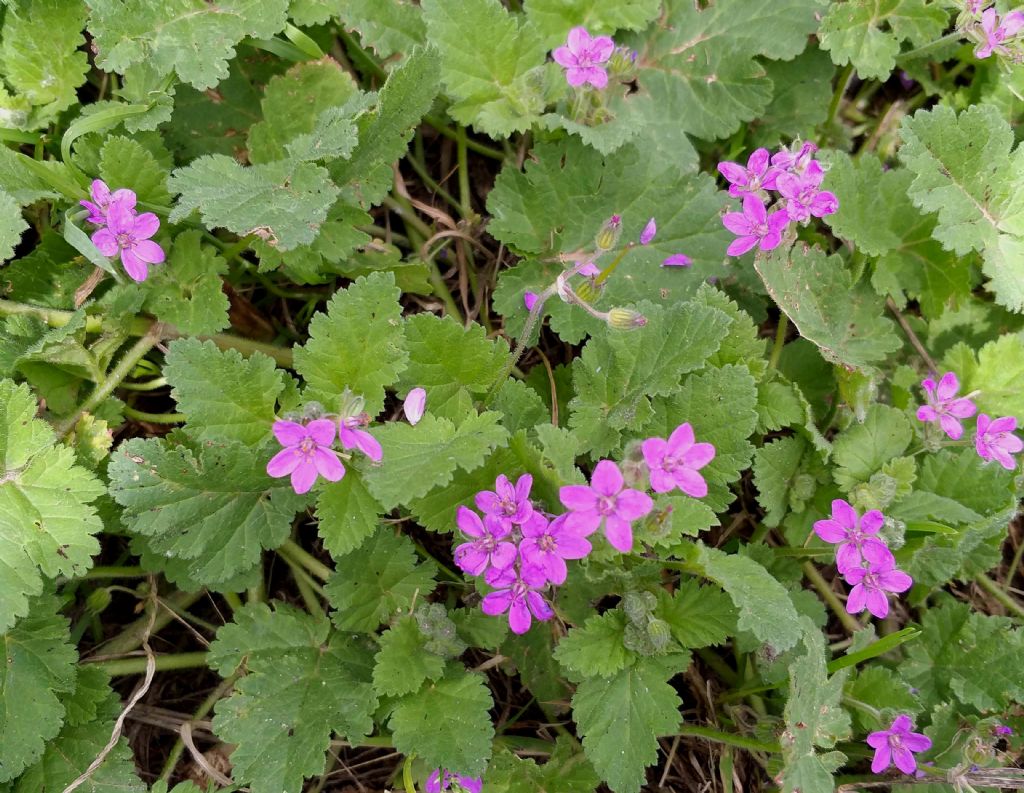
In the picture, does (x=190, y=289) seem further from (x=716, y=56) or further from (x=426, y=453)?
(x=716, y=56)

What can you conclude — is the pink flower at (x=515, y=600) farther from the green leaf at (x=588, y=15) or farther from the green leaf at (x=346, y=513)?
the green leaf at (x=588, y=15)

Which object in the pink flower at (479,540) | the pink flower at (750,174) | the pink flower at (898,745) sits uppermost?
the pink flower at (750,174)

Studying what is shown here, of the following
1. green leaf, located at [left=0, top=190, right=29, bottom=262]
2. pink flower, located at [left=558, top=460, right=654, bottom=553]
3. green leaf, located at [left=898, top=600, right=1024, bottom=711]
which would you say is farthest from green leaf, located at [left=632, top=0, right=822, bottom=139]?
green leaf, located at [left=0, top=190, right=29, bottom=262]

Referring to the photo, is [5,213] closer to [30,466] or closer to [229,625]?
[30,466]

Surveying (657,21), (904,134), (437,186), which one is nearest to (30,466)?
(437,186)

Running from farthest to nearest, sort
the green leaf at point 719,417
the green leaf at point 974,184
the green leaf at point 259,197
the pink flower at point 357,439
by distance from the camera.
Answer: the green leaf at point 974,184 → the green leaf at point 719,417 → the green leaf at point 259,197 → the pink flower at point 357,439

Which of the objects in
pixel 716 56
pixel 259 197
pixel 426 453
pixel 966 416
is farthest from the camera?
pixel 716 56

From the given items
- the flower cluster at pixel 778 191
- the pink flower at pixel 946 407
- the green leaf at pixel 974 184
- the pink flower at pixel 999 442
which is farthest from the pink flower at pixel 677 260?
the pink flower at pixel 999 442

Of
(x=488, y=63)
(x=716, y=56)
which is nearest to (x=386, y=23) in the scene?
(x=488, y=63)
